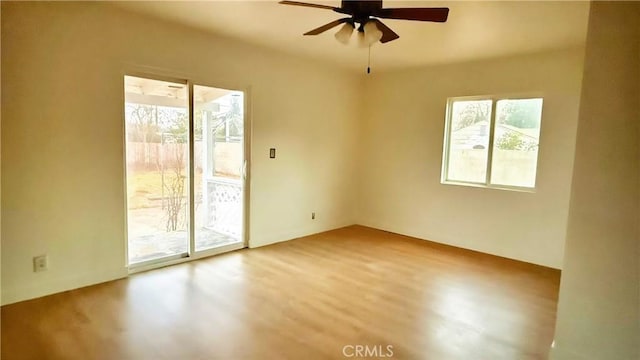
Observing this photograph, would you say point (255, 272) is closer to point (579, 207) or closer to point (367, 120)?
point (579, 207)

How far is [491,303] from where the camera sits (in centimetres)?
304

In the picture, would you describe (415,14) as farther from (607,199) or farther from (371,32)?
(607,199)

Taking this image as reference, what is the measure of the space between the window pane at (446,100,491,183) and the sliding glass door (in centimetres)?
284

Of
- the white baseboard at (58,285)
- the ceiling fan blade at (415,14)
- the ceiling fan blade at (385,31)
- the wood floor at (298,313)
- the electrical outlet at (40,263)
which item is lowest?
the wood floor at (298,313)

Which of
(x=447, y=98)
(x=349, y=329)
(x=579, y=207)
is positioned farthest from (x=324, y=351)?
(x=447, y=98)

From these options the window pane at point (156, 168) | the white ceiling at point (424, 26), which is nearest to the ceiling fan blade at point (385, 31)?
the white ceiling at point (424, 26)

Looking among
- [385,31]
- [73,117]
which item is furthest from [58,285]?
[385,31]

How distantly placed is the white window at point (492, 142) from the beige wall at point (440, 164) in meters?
0.11

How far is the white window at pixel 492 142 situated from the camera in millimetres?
4172

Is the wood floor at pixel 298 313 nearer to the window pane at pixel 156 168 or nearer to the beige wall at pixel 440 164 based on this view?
the window pane at pixel 156 168

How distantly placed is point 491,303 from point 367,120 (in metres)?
3.43

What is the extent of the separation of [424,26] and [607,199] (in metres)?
2.09

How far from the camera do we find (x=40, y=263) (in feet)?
9.46

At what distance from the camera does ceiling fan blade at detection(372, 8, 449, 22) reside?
2199 millimetres
